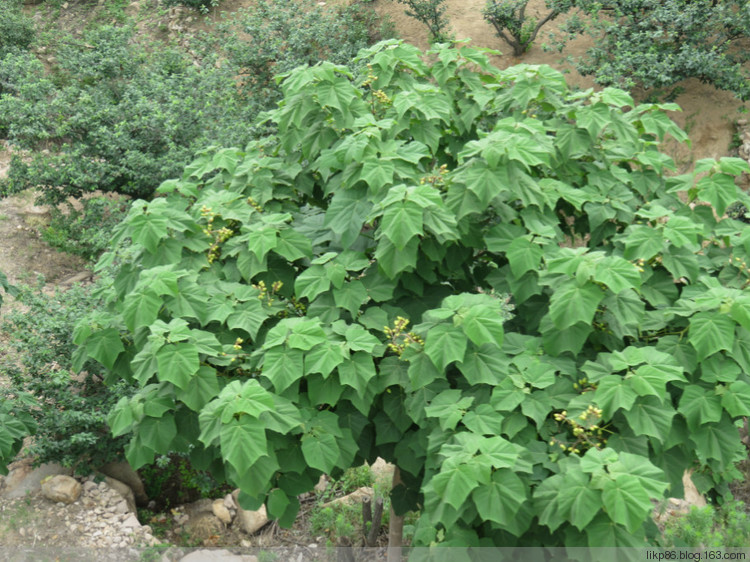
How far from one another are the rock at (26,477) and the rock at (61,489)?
16 cm

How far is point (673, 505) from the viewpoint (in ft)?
31.2

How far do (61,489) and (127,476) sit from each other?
92cm

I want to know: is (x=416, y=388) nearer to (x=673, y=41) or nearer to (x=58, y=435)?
(x=58, y=435)

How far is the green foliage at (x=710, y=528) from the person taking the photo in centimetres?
818

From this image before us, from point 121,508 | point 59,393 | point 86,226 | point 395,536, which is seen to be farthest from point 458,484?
point 86,226

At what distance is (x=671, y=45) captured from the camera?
12.8 metres

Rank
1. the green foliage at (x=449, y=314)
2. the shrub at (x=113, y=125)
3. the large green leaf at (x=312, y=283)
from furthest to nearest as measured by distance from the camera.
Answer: the shrub at (x=113, y=125) → the large green leaf at (x=312, y=283) → the green foliage at (x=449, y=314)

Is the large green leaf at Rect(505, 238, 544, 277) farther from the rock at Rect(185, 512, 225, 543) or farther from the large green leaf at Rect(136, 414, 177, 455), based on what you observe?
the rock at Rect(185, 512, 225, 543)

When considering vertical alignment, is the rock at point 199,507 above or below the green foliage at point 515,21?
below

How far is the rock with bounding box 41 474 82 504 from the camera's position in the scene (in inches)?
338

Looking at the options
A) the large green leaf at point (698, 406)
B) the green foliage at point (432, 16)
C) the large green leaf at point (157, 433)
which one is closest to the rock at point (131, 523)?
the large green leaf at point (157, 433)

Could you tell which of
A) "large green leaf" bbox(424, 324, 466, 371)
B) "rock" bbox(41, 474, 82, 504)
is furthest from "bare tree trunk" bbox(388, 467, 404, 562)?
"rock" bbox(41, 474, 82, 504)

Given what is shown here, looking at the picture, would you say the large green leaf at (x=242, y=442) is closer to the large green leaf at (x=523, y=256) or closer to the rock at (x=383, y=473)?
the large green leaf at (x=523, y=256)

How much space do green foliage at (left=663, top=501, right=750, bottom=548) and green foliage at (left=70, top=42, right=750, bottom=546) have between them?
3.63 metres
